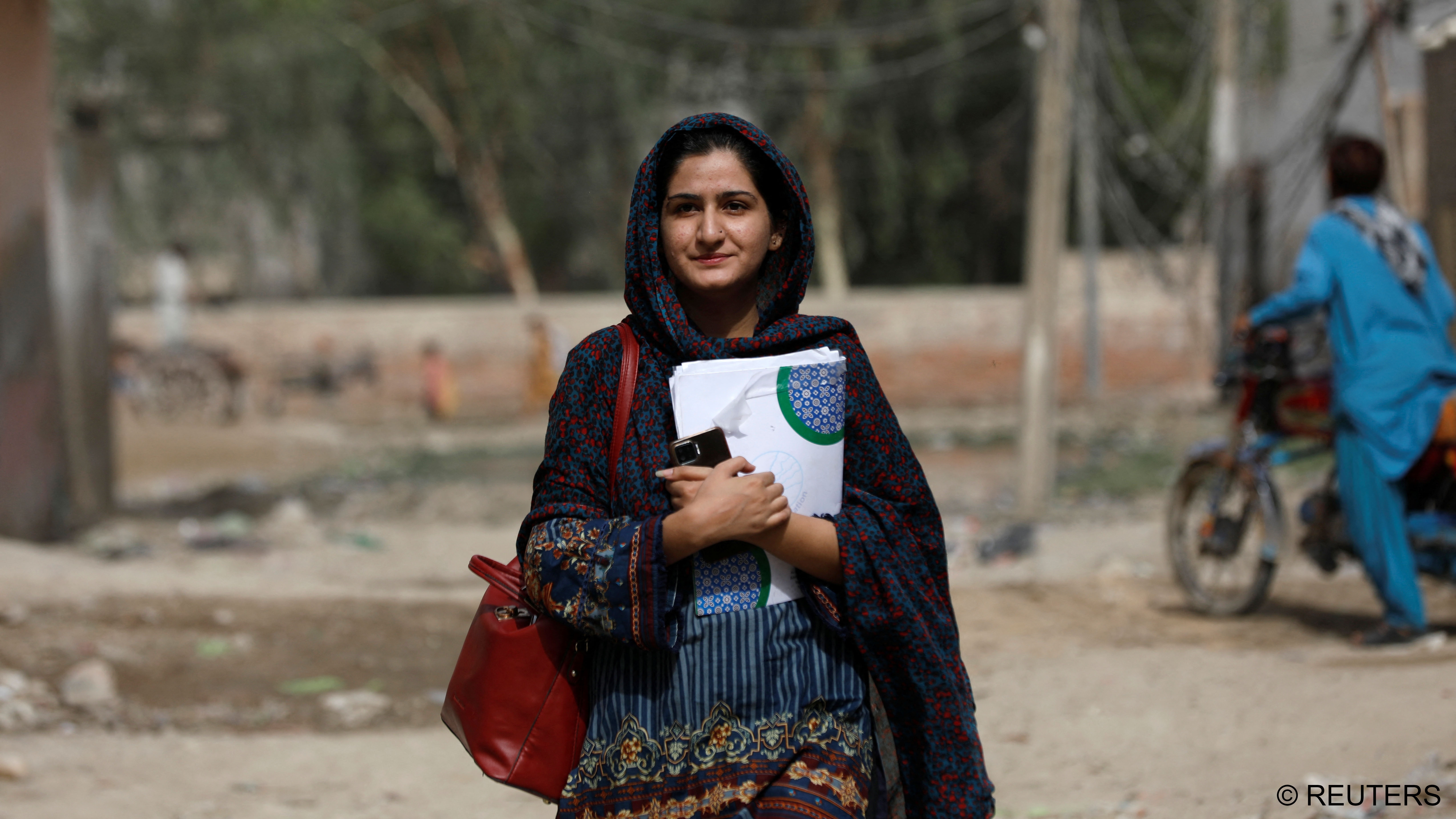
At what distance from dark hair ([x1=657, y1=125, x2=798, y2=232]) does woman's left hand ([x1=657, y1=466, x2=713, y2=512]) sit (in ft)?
1.29

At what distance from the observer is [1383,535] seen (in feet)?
16.6

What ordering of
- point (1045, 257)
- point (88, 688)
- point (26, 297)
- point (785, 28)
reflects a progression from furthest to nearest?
1. point (785, 28)
2. point (1045, 257)
3. point (26, 297)
4. point (88, 688)

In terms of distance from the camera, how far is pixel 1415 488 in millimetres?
5160

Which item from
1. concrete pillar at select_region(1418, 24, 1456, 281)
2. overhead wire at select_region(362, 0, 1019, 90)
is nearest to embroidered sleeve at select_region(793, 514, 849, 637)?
concrete pillar at select_region(1418, 24, 1456, 281)

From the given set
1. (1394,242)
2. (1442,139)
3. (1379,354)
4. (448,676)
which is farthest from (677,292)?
(1442,139)

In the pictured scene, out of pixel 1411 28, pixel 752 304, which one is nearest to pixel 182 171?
pixel 1411 28

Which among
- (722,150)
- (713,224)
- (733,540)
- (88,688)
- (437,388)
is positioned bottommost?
(88,688)

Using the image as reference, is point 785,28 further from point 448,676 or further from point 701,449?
point 701,449

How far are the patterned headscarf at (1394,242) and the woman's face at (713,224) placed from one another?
3.92 meters

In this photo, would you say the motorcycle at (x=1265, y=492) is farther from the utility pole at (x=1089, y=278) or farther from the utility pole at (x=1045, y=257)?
the utility pole at (x=1089, y=278)

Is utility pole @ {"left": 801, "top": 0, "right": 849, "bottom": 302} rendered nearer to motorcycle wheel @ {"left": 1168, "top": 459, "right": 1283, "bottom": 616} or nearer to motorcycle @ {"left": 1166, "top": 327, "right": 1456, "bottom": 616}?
motorcycle wheel @ {"left": 1168, "top": 459, "right": 1283, "bottom": 616}

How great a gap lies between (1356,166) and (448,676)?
403 centimetres

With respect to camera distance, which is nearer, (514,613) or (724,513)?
(724,513)

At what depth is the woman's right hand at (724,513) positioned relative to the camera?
5.82ft
